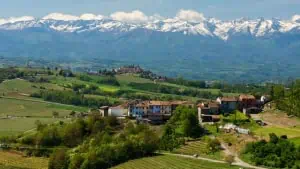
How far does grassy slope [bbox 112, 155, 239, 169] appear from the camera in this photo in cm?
6444

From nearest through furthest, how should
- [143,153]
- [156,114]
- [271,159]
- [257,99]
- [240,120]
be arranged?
[271,159]
[143,153]
[240,120]
[156,114]
[257,99]

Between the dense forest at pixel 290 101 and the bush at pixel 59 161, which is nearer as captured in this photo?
the bush at pixel 59 161

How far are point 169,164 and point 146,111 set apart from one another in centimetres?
3857

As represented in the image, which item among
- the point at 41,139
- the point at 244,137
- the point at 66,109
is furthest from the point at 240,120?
the point at 66,109

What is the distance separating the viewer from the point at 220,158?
68125 millimetres

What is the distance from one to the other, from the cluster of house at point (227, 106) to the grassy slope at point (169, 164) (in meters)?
24.8

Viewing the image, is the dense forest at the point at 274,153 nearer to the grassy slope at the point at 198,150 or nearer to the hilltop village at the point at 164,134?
the hilltop village at the point at 164,134

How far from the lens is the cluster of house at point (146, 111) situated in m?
103

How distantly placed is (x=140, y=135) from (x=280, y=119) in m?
26.7

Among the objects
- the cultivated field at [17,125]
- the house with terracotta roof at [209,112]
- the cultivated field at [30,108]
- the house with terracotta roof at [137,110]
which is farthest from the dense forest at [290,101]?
the cultivated field at [30,108]

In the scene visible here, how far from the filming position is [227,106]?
106 meters

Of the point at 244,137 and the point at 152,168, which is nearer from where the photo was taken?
the point at 152,168

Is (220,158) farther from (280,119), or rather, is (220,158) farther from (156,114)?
(156,114)

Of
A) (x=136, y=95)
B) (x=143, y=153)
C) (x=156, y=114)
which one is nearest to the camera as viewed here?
(x=143, y=153)
